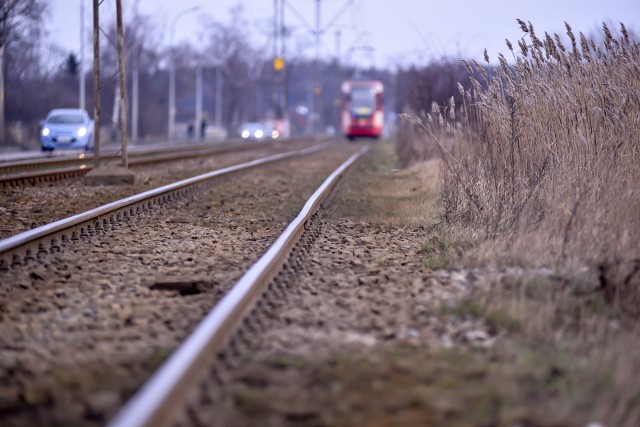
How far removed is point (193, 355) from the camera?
12.4 ft

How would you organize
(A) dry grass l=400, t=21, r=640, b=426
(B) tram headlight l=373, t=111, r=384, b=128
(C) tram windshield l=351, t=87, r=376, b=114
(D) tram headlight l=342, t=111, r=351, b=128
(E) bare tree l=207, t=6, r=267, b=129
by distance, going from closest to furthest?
(A) dry grass l=400, t=21, r=640, b=426, (C) tram windshield l=351, t=87, r=376, b=114, (B) tram headlight l=373, t=111, r=384, b=128, (D) tram headlight l=342, t=111, r=351, b=128, (E) bare tree l=207, t=6, r=267, b=129

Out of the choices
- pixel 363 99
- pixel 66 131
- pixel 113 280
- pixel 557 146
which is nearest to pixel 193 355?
pixel 113 280

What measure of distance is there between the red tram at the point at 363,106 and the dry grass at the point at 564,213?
124ft

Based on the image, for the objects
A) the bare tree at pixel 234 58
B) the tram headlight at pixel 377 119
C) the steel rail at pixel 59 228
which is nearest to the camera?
the steel rail at pixel 59 228

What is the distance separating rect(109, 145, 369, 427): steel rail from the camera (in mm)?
3086

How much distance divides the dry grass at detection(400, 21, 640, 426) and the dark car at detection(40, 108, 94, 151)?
860 inches

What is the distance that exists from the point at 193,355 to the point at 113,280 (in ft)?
8.60

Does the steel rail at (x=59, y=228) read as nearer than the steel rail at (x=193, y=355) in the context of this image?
No

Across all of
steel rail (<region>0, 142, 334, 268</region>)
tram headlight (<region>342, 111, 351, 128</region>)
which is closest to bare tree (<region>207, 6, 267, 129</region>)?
tram headlight (<region>342, 111, 351, 128</region>)

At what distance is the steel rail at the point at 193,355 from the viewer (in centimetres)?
309

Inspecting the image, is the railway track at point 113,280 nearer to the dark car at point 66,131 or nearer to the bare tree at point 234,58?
the dark car at point 66,131

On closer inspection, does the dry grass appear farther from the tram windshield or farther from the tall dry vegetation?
the tram windshield

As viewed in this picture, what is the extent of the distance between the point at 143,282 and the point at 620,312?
10.6 feet

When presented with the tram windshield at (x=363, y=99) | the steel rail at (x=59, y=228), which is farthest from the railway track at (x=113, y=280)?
the tram windshield at (x=363, y=99)
